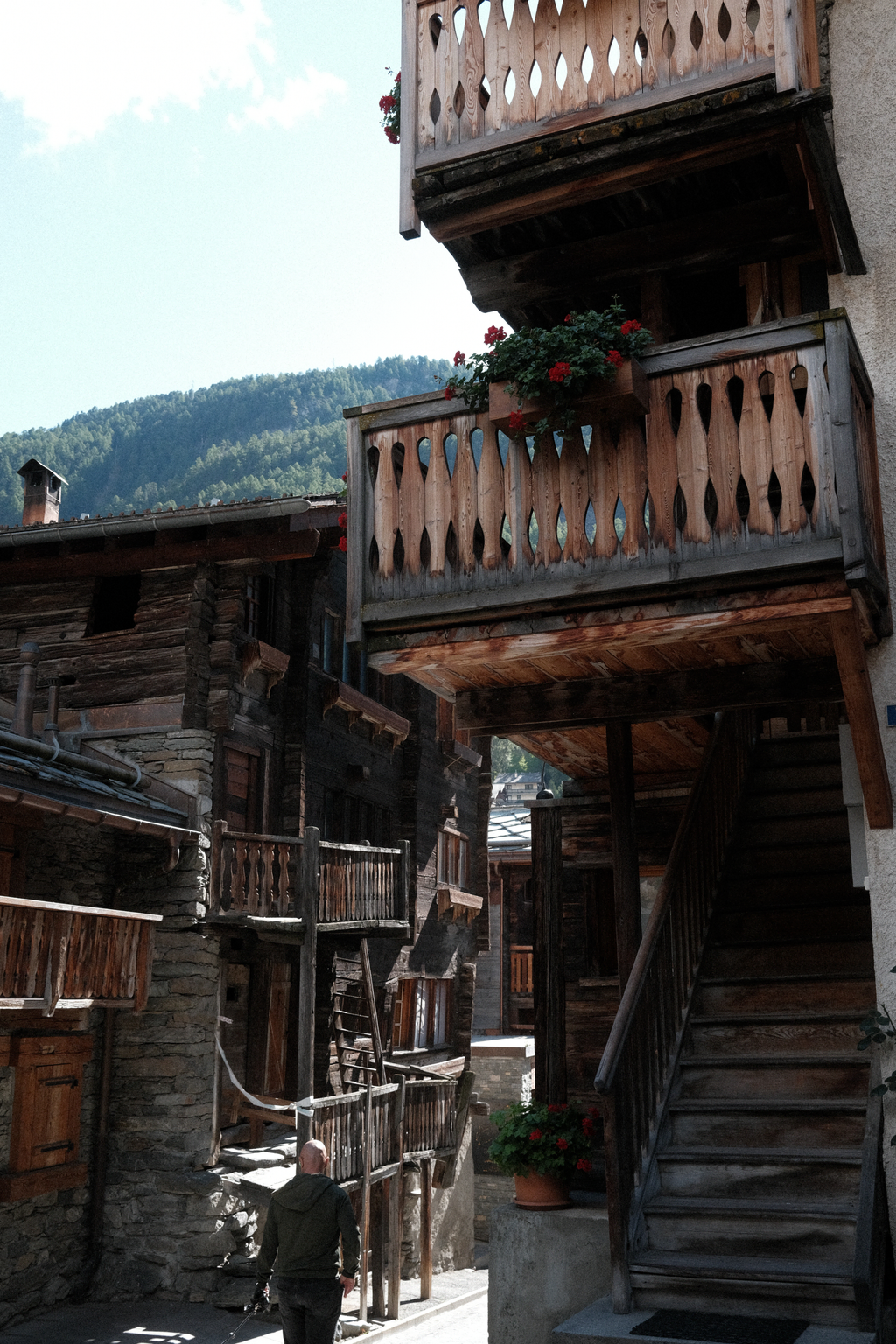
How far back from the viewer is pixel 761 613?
20.5ft

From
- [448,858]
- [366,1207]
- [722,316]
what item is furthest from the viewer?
[448,858]

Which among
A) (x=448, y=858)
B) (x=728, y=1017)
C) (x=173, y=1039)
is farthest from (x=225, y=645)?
(x=728, y=1017)

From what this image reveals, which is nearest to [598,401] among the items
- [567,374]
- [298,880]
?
[567,374]

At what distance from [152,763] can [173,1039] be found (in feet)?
11.6

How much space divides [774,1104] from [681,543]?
3229 millimetres

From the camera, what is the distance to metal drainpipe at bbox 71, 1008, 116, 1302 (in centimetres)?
1549

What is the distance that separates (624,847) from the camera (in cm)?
804

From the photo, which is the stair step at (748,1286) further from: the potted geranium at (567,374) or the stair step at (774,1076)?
the potted geranium at (567,374)

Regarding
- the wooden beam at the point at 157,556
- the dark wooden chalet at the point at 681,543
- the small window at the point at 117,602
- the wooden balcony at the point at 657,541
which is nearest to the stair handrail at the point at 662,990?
the dark wooden chalet at the point at 681,543

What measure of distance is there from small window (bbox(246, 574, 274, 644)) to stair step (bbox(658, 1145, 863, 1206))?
11852 mm

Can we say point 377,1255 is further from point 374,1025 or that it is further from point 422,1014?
point 422,1014

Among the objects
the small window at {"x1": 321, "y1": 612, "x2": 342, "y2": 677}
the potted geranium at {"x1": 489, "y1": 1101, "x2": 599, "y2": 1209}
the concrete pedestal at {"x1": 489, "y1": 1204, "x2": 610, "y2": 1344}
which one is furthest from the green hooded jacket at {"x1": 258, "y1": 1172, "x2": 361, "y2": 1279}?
the small window at {"x1": 321, "y1": 612, "x2": 342, "y2": 677}

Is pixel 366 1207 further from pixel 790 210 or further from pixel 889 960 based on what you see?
pixel 790 210

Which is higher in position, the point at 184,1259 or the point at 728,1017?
the point at 728,1017
